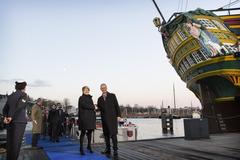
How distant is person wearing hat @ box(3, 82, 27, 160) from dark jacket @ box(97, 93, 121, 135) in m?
1.67

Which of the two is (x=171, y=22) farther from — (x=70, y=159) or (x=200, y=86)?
(x=70, y=159)

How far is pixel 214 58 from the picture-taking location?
14062 mm

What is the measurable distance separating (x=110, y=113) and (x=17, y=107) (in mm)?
1893

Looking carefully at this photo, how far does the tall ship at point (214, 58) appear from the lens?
45.9 feet

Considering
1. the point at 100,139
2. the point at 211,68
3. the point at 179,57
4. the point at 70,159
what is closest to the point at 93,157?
the point at 70,159

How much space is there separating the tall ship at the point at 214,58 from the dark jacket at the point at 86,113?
9339 mm

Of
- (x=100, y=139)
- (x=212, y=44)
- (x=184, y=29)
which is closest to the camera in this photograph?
(x=100, y=139)

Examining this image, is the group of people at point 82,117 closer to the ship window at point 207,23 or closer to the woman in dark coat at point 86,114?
the woman in dark coat at point 86,114

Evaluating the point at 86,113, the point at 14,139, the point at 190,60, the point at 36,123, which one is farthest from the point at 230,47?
the point at 14,139

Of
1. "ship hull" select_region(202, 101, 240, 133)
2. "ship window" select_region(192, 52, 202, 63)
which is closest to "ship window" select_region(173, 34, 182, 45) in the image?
"ship window" select_region(192, 52, 202, 63)

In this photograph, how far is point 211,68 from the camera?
46.8 feet

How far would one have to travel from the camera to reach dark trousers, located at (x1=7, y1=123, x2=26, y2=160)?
15.7 ft

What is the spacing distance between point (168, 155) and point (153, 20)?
14.4m

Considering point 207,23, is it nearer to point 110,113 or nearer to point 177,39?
point 177,39
